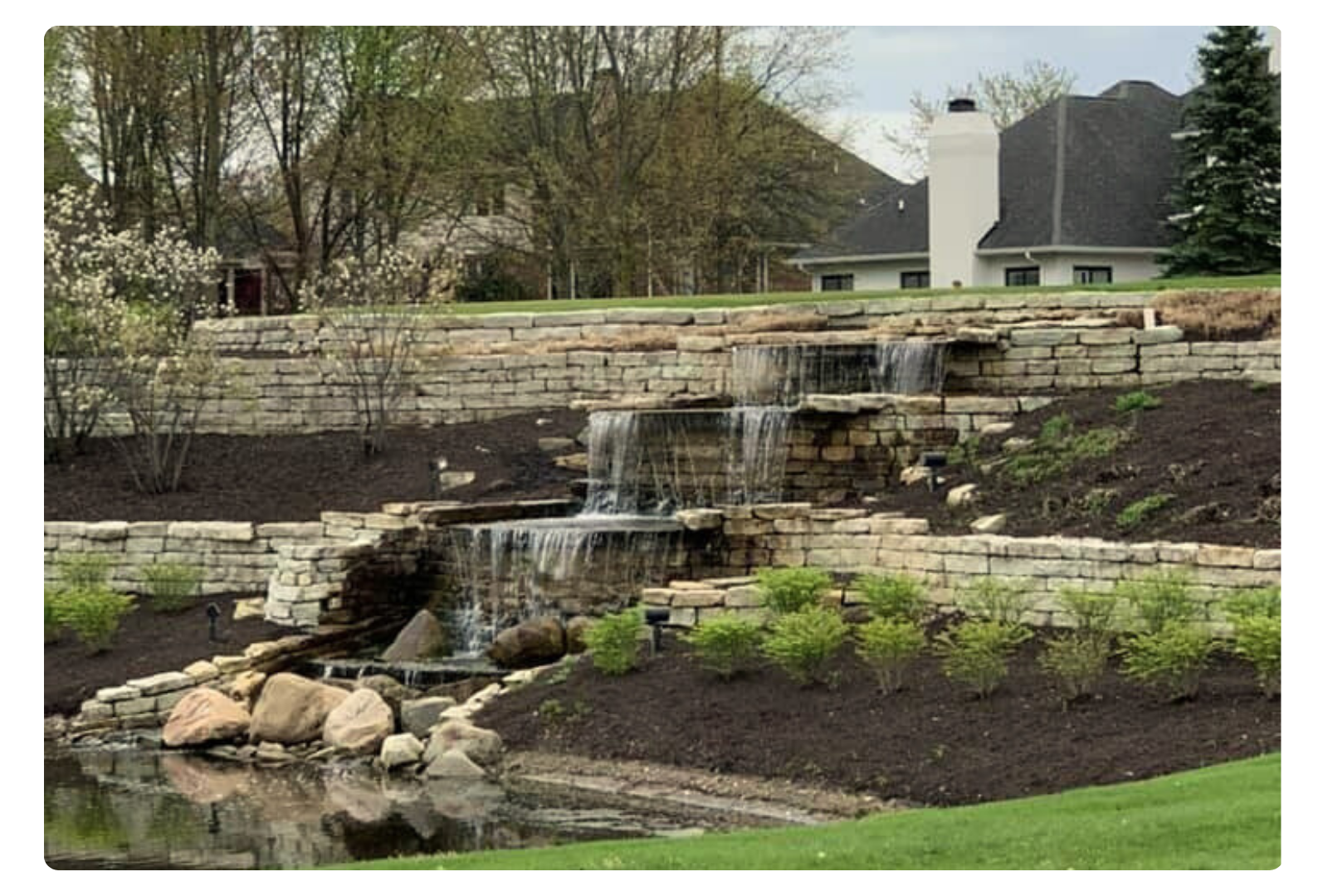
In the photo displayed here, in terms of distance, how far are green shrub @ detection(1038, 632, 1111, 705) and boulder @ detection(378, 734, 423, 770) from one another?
4167 millimetres

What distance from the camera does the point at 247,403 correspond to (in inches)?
811

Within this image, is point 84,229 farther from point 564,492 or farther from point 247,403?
point 564,492

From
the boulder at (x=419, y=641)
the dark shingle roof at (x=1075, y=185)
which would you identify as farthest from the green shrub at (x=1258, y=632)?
the dark shingle roof at (x=1075, y=185)

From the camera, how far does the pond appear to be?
9117 mm

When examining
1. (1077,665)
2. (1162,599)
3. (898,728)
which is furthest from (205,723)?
(1162,599)

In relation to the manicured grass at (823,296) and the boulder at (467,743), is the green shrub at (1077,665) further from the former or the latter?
the manicured grass at (823,296)

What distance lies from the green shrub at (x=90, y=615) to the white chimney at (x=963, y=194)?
1878cm

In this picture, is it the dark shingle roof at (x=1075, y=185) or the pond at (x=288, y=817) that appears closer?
the pond at (x=288, y=817)

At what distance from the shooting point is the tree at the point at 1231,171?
24.6 meters

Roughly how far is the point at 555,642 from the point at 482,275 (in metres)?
21.2

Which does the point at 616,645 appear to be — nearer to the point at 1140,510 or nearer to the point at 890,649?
the point at 890,649

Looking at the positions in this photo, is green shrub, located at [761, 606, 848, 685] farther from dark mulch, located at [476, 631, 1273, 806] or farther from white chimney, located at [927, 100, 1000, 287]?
white chimney, located at [927, 100, 1000, 287]

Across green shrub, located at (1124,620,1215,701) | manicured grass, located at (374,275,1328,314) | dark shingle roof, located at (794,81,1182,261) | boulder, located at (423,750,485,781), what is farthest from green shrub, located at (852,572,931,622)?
dark shingle roof, located at (794,81,1182,261)
